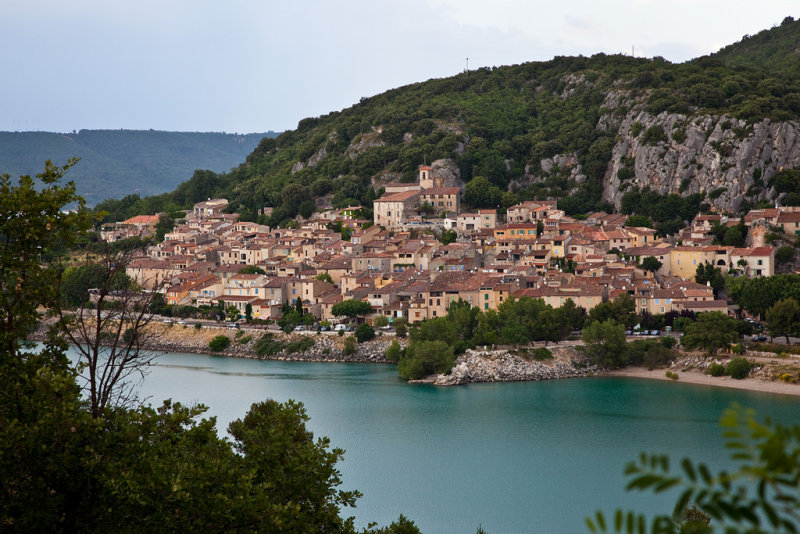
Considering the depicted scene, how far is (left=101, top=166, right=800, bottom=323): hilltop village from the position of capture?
2070 cm

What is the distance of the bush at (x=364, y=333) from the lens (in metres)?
20.5

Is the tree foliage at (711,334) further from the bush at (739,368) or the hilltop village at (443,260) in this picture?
the hilltop village at (443,260)

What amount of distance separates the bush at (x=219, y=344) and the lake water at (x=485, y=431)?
1.42 meters

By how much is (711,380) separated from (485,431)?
515 centimetres

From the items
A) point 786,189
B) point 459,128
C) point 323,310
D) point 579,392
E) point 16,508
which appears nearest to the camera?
point 16,508

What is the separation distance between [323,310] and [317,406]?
6.92 m

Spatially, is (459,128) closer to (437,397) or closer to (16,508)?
(437,397)

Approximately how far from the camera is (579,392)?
17.0 metres

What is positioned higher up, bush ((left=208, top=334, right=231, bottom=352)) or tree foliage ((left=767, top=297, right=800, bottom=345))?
tree foliage ((left=767, top=297, right=800, bottom=345))

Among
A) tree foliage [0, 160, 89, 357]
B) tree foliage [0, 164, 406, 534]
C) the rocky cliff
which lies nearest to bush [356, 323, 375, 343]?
the rocky cliff

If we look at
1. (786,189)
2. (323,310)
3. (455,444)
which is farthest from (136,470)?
(786,189)

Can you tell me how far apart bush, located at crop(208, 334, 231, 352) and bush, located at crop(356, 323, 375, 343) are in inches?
130

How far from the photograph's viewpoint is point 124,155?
11281cm

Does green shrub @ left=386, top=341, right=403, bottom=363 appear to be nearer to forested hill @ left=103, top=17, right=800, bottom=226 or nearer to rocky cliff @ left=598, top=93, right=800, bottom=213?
forested hill @ left=103, top=17, right=800, bottom=226
